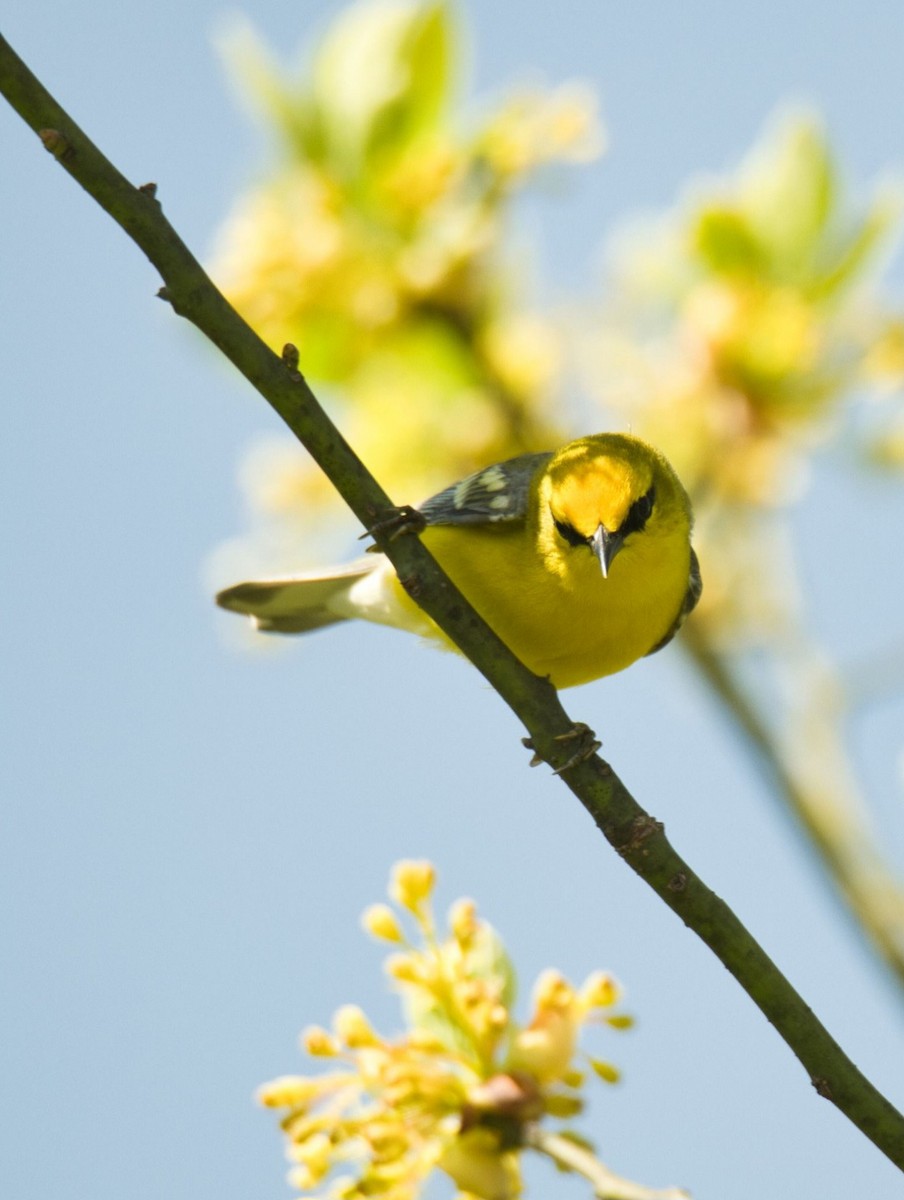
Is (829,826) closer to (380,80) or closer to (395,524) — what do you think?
(395,524)

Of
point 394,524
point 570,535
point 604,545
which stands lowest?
point 394,524

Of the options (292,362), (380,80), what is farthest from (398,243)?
(292,362)

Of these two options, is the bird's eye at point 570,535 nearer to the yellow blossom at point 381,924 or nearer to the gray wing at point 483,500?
the gray wing at point 483,500

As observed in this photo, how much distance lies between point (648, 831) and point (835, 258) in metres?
1.78

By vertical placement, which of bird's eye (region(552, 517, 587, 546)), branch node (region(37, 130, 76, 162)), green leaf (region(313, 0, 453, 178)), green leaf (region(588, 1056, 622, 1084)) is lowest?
green leaf (region(588, 1056, 622, 1084))

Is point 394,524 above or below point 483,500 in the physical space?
below

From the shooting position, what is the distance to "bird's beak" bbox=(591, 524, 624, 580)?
3971 mm

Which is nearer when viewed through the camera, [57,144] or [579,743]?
[57,144]

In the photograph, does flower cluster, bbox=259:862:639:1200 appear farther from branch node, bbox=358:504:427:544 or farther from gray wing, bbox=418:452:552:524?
gray wing, bbox=418:452:552:524

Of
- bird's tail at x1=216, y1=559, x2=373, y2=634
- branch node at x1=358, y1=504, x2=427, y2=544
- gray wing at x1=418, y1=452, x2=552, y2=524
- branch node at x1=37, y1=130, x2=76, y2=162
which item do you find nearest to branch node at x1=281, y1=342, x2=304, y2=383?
branch node at x1=358, y1=504, x2=427, y2=544

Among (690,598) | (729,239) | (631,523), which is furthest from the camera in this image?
(690,598)

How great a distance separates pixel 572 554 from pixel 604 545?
120mm

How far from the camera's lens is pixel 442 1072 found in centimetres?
268

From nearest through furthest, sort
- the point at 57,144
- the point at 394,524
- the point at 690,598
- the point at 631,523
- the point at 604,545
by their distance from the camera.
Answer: the point at 57,144 → the point at 394,524 → the point at 604,545 → the point at 631,523 → the point at 690,598
